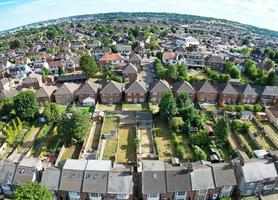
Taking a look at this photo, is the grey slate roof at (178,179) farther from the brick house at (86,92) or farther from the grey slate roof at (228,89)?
the brick house at (86,92)

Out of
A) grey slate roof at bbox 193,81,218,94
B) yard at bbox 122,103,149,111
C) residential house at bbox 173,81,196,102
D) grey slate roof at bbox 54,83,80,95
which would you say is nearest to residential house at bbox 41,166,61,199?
yard at bbox 122,103,149,111

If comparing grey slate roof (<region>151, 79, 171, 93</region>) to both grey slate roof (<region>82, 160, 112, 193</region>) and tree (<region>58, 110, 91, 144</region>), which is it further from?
grey slate roof (<region>82, 160, 112, 193</region>)

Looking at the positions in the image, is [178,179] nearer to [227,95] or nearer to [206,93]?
[206,93]

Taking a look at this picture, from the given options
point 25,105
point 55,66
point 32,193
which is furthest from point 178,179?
point 55,66

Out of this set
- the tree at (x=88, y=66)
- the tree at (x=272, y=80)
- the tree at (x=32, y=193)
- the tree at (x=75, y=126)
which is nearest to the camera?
the tree at (x=32, y=193)

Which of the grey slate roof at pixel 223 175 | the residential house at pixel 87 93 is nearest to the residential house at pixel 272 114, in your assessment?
the grey slate roof at pixel 223 175

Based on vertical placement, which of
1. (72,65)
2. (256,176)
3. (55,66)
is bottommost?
(256,176)
